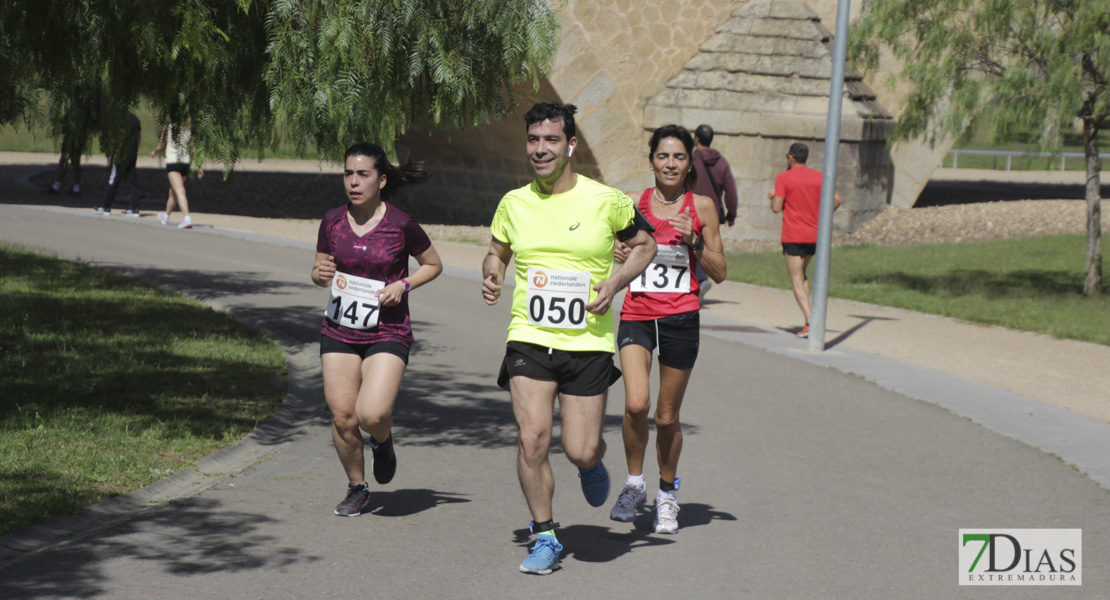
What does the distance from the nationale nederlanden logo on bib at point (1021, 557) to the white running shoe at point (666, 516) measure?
1.30 meters

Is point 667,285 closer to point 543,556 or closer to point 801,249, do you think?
point 543,556

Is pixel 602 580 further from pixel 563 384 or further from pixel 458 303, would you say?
pixel 458 303

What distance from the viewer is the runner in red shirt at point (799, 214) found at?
12344mm

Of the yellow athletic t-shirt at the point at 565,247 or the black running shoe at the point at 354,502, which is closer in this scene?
the yellow athletic t-shirt at the point at 565,247

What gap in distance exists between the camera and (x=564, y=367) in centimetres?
A: 520

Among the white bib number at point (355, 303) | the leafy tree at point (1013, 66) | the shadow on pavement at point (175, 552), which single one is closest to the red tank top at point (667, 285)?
the white bib number at point (355, 303)

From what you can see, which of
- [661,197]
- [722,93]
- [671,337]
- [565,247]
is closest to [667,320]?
[671,337]

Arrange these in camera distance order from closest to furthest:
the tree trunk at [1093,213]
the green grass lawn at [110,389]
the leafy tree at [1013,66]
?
the green grass lawn at [110,389]
the leafy tree at [1013,66]
the tree trunk at [1093,213]

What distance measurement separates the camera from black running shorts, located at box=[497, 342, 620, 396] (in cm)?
520

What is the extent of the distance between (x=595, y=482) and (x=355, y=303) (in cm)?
145

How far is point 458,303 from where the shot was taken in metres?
14.4

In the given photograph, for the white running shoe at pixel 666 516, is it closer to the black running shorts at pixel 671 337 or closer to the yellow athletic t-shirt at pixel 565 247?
the black running shorts at pixel 671 337

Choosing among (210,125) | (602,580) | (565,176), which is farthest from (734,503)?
(210,125)

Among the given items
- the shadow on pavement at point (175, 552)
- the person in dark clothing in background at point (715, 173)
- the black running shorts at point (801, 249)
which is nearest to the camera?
the shadow on pavement at point (175, 552)
